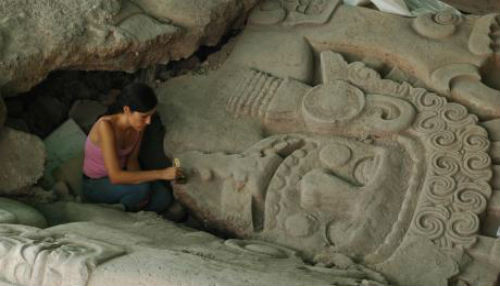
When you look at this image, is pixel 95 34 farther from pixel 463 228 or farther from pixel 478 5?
pixel 478 5

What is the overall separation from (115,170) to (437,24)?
1.87m

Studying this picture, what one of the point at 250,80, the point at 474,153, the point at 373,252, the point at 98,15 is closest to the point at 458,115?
the point at 474,153

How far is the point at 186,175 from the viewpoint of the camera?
3.59m

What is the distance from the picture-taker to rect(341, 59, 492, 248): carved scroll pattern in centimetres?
300

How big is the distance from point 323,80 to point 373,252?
112 centimetres

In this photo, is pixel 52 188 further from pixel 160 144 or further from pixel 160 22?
pixel 160 22

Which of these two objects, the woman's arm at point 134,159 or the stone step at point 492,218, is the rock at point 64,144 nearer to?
the woman's arm at point 134,159

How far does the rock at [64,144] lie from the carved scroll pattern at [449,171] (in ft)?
5.85

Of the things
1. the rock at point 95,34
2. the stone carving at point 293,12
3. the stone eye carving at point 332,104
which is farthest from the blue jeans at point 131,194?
the stone carving at point 293,12

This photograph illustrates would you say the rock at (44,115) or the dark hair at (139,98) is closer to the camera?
the dark hair at (139,98)

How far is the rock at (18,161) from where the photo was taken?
3.40m

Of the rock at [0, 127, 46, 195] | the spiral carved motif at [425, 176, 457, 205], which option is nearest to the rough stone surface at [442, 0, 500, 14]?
the spiral carved motif at [425, 176, 457, 205]

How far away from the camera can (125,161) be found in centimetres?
369

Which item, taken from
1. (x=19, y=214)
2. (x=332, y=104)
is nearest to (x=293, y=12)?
(x=332, y=104)
